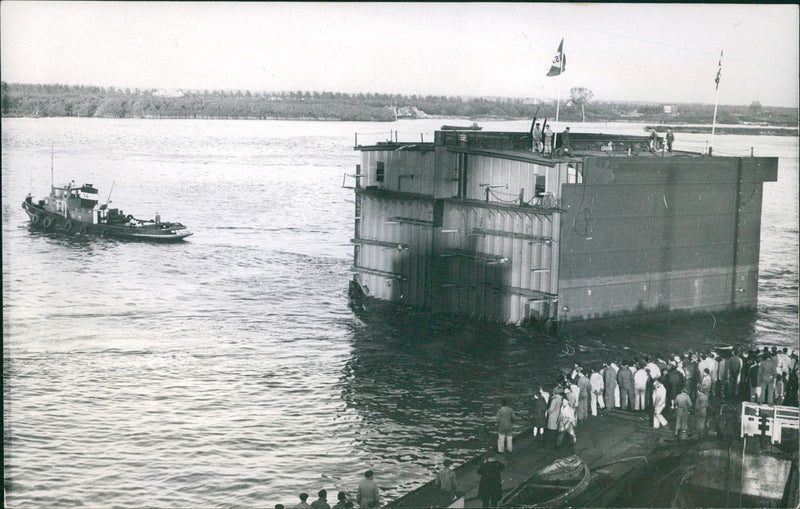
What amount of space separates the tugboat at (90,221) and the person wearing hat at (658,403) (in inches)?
1665

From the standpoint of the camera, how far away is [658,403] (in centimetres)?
2097

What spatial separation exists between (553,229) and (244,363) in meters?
12.2

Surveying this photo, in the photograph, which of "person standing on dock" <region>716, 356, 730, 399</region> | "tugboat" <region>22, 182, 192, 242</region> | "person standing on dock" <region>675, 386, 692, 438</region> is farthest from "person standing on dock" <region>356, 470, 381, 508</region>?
"tugboat" <region>22, 182, 192, 242</region>

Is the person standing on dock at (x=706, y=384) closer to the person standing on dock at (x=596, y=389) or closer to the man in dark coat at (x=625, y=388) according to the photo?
the man in dark coat at (x=625, y=388)

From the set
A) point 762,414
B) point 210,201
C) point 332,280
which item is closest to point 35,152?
point 210,201

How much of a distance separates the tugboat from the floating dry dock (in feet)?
69.9

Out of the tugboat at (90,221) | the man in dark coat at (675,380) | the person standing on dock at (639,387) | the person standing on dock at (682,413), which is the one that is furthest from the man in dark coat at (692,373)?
the tugboat at (90,221)

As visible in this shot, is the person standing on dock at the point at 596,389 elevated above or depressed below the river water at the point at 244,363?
above

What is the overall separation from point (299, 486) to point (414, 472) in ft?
9.38

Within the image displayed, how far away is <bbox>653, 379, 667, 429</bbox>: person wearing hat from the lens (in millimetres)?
20922

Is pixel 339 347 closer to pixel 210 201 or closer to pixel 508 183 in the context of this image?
pixel 508 183

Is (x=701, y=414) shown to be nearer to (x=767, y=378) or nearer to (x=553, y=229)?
(x=767, y=378)

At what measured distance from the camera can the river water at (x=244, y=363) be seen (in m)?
24.7

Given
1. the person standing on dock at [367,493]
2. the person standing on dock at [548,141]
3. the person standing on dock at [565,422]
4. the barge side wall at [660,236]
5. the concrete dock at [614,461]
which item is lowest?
the concrete dock at [614,461]
